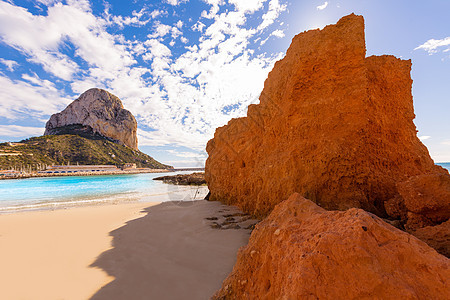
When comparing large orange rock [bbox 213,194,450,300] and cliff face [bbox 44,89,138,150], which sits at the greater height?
cliff face [bbox 44,89,138,150]

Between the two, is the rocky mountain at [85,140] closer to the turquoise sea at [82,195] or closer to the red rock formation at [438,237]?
the turquoise sea at [82,195]

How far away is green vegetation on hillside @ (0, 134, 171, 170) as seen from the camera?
61169 mm

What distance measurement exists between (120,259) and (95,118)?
10944 centimetres

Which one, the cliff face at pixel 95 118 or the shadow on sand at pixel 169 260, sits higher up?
the cliff face at pixel 95 118

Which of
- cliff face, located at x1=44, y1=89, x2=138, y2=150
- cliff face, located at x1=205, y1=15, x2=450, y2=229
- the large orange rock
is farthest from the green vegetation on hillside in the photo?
the large orange rock

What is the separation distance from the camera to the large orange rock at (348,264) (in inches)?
57.4

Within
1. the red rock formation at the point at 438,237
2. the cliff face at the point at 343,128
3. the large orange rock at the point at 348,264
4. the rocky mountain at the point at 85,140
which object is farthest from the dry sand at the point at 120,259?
the rocky mountain at the point at 85,140

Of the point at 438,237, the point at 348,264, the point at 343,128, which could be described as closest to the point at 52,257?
the point at 348,264

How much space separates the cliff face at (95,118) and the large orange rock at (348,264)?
11191cm

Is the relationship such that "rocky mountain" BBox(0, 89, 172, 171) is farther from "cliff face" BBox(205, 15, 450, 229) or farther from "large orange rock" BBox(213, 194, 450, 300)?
"large orange rock" BBox(213, 194, 450, 300)

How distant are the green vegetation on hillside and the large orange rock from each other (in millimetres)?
82756

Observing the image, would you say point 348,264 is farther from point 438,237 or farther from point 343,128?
point 343,128

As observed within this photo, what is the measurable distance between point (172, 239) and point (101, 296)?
8.15ft

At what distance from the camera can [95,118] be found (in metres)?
94.8
